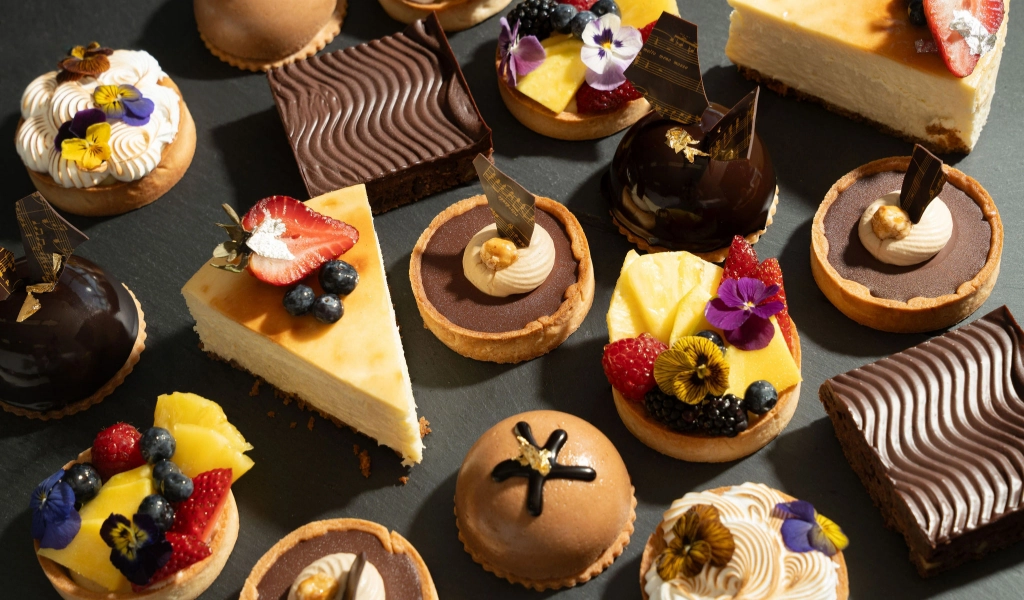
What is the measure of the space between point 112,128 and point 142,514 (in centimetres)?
199

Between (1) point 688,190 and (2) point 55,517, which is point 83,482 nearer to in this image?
(2) point 55,517

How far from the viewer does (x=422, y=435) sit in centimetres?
458

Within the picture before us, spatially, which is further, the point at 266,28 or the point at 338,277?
the point at 266,28

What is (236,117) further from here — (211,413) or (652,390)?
(652,390)

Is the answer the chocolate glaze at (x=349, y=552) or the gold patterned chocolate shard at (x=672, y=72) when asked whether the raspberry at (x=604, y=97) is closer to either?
the gold patterned chocolate shard at (x=672, y=72)

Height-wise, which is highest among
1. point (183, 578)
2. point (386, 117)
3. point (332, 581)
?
point (386, 117)

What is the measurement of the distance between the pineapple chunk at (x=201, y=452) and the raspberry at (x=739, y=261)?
6.90 feet

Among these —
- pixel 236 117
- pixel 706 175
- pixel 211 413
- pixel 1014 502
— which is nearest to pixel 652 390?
pixel 706 175

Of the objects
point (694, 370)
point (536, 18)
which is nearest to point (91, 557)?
point (694, 370)

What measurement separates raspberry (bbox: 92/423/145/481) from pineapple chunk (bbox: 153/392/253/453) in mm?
149

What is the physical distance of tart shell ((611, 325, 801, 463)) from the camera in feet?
13.9

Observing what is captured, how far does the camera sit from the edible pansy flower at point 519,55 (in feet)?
16.9

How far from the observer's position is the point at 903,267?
15.1ft

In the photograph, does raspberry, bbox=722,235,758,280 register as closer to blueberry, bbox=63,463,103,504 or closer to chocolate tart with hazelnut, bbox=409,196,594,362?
chocolate tart with hazelnut, bbox=409,196,594,362
